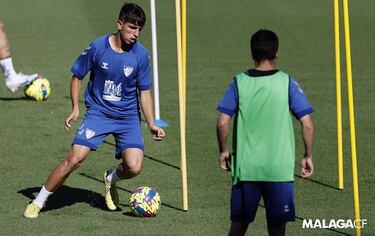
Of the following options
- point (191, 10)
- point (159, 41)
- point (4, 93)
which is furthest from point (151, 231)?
point (191, 10)

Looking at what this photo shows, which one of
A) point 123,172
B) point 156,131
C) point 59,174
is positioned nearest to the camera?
point 156,131

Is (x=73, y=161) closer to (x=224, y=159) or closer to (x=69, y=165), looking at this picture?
(x=69, y=165)

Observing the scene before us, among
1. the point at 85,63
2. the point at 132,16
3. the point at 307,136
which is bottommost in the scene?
the point at 307,136

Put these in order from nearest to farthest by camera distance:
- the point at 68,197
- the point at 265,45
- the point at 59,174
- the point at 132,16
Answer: the point at 265,45
the point at 132,16
the point at 59,174
the point at 68,197

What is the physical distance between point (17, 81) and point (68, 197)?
15.9 ft

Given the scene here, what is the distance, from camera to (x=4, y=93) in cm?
1745

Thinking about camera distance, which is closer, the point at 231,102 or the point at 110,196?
the point at 231,102

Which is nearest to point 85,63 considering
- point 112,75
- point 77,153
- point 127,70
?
point 112,75

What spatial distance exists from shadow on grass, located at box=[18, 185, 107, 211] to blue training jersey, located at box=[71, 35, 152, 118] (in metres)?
1.16

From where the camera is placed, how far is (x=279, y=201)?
9.02 meters

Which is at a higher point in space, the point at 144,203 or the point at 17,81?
the point at 17,81

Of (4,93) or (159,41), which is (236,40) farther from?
(4,93)

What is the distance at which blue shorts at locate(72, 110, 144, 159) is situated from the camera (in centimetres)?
1133

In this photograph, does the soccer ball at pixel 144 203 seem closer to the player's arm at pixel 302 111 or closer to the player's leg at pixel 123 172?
the player's leg at pixel 123 172
